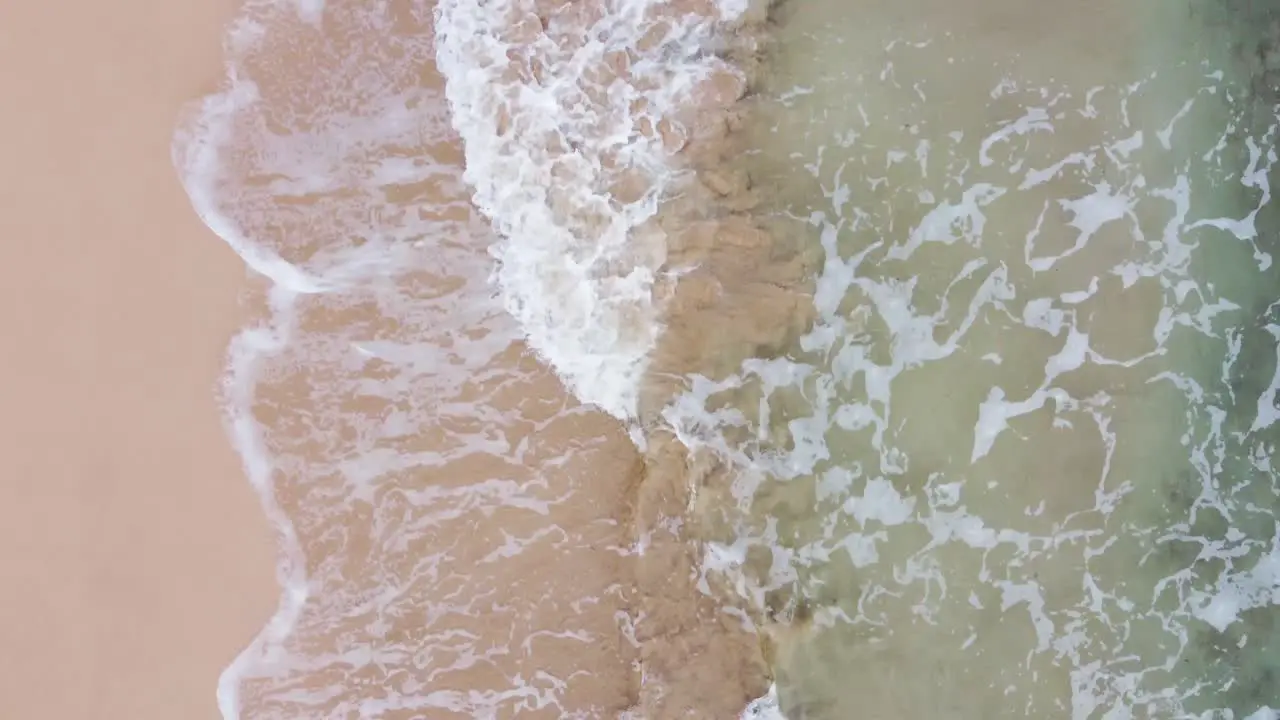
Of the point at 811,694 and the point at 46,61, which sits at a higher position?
the point at 46,61

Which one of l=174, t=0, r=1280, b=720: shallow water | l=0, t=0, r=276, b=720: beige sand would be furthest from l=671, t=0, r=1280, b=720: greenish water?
l=0, t=0, r=276, b=720: beige sand

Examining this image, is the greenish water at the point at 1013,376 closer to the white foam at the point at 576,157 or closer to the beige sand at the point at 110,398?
the white foam at the point at 576,157

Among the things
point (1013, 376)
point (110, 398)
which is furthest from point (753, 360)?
point (110, 398)

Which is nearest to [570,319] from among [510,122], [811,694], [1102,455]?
[510,122]

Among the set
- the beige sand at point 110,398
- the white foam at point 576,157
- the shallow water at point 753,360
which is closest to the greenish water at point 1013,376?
the shallow water at point 753,360

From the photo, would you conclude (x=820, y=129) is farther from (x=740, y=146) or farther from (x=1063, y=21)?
(x=1063, y=21)

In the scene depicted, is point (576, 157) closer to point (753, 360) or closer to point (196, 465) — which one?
point (753, 360)

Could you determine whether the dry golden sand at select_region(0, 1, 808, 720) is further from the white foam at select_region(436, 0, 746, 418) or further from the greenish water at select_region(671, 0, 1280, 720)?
the greenish water at select_region(671, 0, 1280, 720)
